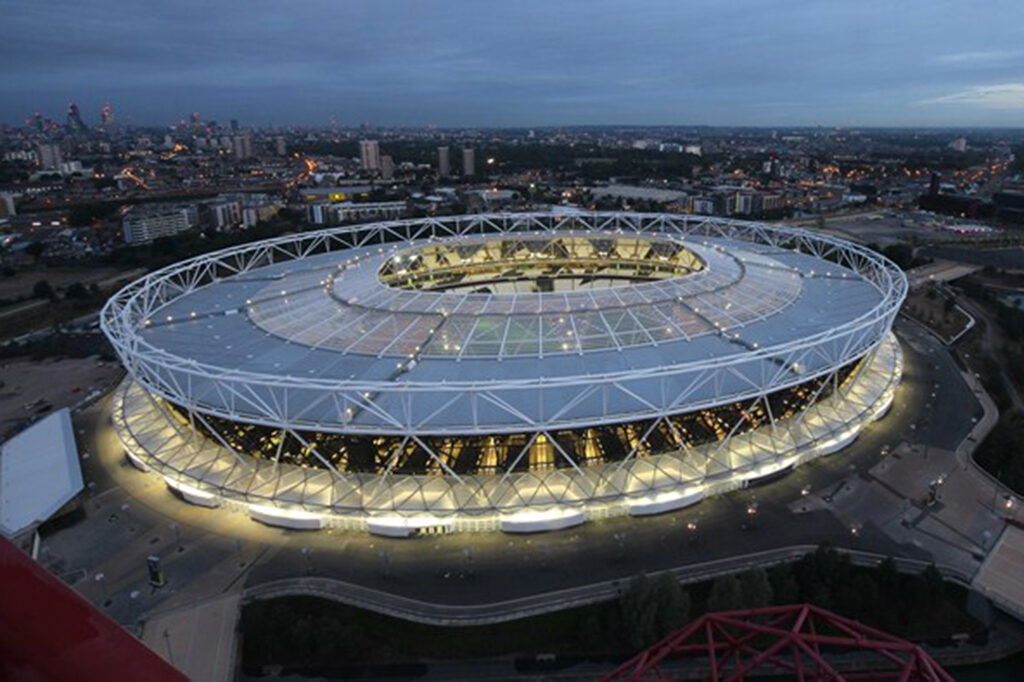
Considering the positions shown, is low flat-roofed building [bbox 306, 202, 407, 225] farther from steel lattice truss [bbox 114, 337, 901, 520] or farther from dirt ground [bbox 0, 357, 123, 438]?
steel lattice truss [bbox 114, 337, 901, 520]

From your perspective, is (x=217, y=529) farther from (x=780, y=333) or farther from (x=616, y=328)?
(x=780, y=333)

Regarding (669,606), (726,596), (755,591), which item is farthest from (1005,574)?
(669,606)

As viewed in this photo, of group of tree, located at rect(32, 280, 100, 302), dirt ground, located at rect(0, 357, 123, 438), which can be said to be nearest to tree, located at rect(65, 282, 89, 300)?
group of tree, located at rect(32, 280, 100, 302)

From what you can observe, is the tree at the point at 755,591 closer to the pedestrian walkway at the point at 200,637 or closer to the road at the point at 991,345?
the pedestrian walkway at the point at 200,637

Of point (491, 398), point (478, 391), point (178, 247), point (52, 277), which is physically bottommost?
point (52, 277)

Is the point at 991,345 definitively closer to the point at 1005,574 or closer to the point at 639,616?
the point at 1005,574

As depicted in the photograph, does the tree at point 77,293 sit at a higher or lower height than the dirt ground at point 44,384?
higher

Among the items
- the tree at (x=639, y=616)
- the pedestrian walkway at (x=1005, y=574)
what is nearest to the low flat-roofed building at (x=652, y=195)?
the pedestrian walkway at (x=1005, y=574)
